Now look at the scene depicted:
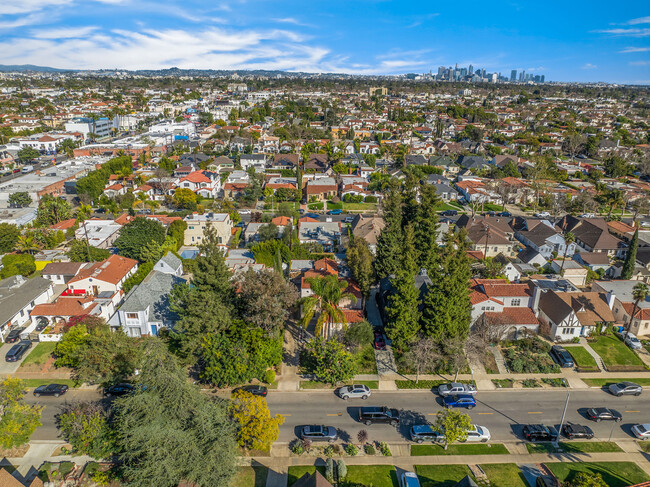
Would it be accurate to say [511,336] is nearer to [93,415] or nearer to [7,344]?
[93,415]

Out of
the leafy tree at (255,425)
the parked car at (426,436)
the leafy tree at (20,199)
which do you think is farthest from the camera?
the leafy tree at (20,199)

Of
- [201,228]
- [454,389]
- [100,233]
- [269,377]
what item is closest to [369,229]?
[201,228]

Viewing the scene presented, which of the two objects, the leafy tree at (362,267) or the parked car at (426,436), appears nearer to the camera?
the parked car at (426,436)

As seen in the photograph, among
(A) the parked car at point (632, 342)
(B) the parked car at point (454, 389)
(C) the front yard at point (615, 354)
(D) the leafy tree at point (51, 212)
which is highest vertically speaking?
(D) the leafy tree at point (51, 212)

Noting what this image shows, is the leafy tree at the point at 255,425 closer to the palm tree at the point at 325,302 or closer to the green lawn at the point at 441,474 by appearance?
the palm tree at the point at 325,302

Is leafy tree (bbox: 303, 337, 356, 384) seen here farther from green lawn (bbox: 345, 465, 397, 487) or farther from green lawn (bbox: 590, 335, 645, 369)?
green lawn (bbox: 590, 335, 645, 369)

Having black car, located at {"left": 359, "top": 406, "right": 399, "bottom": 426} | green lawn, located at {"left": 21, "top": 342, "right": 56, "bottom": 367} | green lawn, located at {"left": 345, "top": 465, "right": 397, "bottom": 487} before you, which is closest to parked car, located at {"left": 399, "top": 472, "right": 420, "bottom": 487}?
green lawn, located at {"left": 345, "top": 465, "right": 397, "bottom": 487}

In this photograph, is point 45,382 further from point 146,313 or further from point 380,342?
point 380,342

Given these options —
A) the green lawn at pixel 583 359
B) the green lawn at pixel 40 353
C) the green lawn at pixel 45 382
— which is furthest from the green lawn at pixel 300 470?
the green lawn at pixel 583 359

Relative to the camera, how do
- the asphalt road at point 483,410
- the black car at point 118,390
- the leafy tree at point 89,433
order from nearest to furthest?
1. the leafy tree at point 89,433
2. the asphalt road at point 483,410
3. the black car at point 118,390
